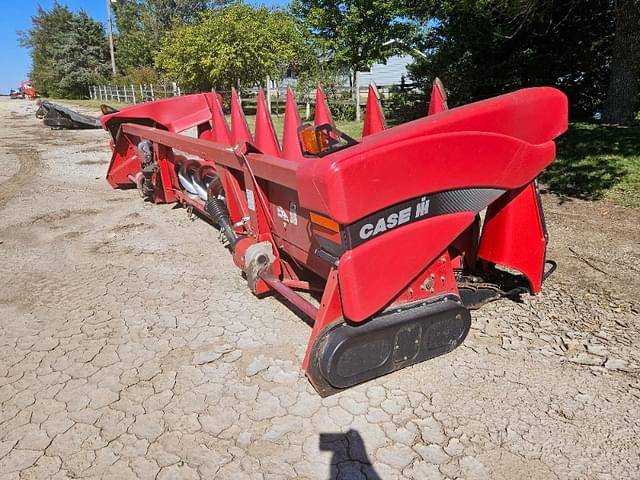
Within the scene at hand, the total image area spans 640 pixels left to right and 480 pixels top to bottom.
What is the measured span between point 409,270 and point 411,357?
0.50 m

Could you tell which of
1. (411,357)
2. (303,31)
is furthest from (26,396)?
(303,31)

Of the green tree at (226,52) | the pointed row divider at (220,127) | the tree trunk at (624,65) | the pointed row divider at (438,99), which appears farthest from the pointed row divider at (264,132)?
the green tree at (226,52)

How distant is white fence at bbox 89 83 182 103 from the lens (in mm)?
30375

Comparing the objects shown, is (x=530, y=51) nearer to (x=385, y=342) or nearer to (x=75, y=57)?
(x=385, y=342)

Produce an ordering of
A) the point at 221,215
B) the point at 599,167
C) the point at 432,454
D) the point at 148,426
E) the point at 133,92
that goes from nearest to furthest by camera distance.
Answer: the point at 432,454 < the point at 148,426 < the point at 221,215 < the point at 599,167 < the point at 133,92

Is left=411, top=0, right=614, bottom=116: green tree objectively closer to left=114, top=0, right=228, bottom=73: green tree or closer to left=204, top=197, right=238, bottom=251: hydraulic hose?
left=204, top=197, right=238, bottom=251: hydraulic hose

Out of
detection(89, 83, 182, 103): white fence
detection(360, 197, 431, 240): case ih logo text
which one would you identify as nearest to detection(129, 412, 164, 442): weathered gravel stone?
detection(360, 197, 431, 240): case ih logo text

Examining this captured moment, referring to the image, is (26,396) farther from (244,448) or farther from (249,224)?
(249,224)

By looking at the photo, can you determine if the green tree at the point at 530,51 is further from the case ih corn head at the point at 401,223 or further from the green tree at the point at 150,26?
the green tree at the point at 150,26

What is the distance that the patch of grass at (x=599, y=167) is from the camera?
5.82m

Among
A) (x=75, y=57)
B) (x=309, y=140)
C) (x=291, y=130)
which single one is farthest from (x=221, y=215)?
(x=75, y=57)

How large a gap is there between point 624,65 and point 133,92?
3179 centimetres

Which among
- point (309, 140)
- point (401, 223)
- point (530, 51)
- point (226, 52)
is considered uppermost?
point (226, 52)

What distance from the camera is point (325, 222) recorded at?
2.14 metres
